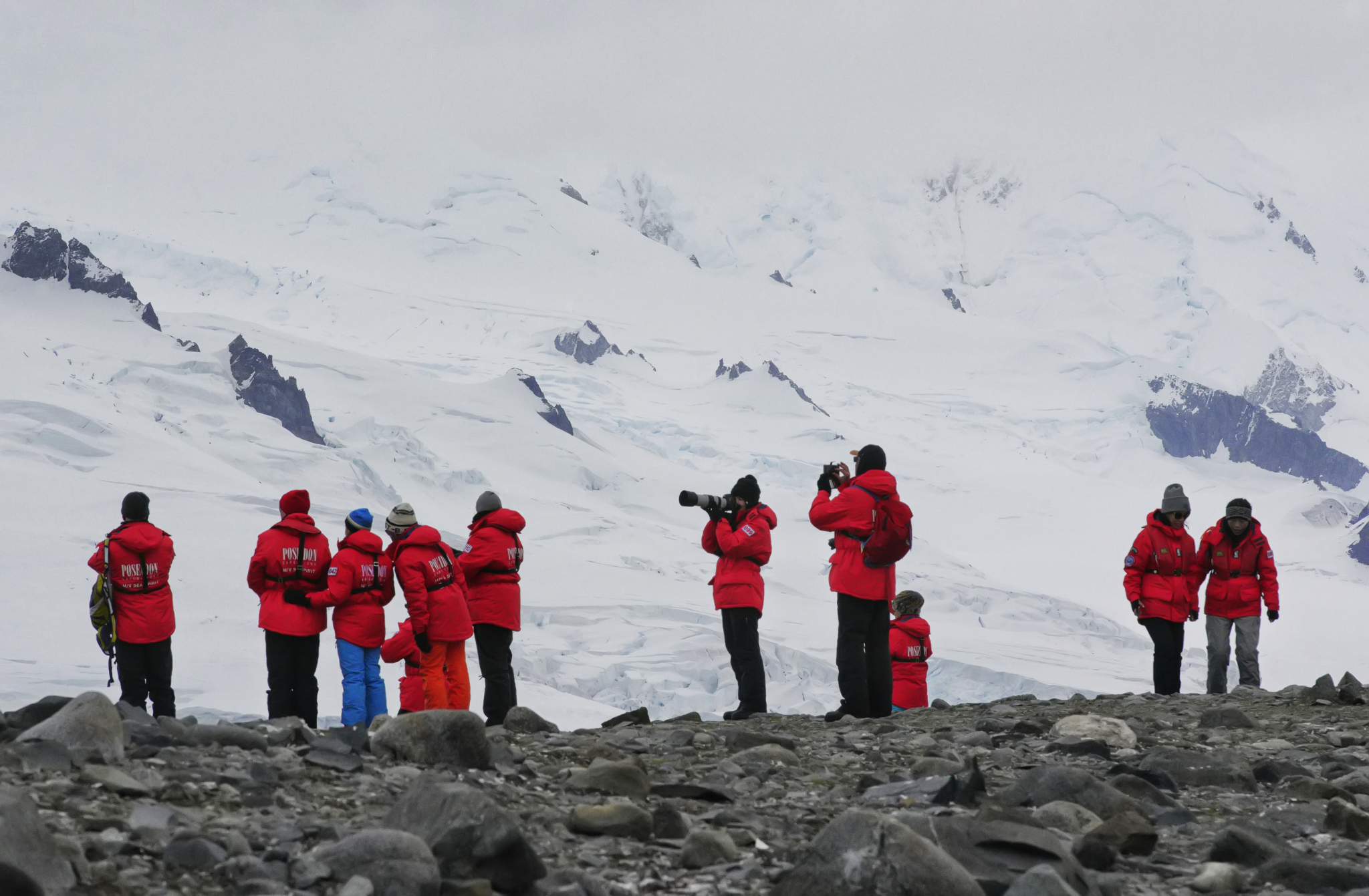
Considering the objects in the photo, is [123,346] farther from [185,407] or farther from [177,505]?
[177,505]

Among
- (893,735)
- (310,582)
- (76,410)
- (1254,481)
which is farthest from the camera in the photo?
(1254,481)

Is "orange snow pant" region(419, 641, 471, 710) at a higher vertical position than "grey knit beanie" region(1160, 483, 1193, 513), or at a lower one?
lower

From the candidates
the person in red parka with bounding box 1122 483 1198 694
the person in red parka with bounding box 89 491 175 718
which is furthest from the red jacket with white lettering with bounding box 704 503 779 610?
the person in red parka with bounding box 89 491 175 718

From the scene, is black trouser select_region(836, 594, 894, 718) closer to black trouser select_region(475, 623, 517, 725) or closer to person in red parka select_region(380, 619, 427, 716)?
black trouser select_region(475, 623, 517, 725)

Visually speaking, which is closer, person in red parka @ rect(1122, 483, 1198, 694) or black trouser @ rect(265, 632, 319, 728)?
black trouser @ rect(265, 632, 319, 728)

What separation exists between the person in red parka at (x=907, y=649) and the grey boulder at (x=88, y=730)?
6.00 m

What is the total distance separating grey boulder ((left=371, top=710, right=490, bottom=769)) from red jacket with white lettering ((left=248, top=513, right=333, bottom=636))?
3167 mm

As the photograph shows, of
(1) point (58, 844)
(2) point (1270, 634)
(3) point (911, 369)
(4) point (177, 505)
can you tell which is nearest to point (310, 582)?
(1) point (58, 844)

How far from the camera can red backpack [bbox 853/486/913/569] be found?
723 cm

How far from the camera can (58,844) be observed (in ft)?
9.38

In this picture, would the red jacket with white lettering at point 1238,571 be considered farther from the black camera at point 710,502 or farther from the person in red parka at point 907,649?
the black camera at point 710,502

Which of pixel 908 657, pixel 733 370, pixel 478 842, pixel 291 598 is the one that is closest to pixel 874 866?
pixel 478 842

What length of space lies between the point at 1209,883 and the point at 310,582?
537cm

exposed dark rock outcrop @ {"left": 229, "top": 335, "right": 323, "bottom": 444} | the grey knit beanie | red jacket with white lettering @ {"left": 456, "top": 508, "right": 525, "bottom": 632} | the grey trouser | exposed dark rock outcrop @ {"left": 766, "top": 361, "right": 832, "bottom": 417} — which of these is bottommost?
the grey trouser
